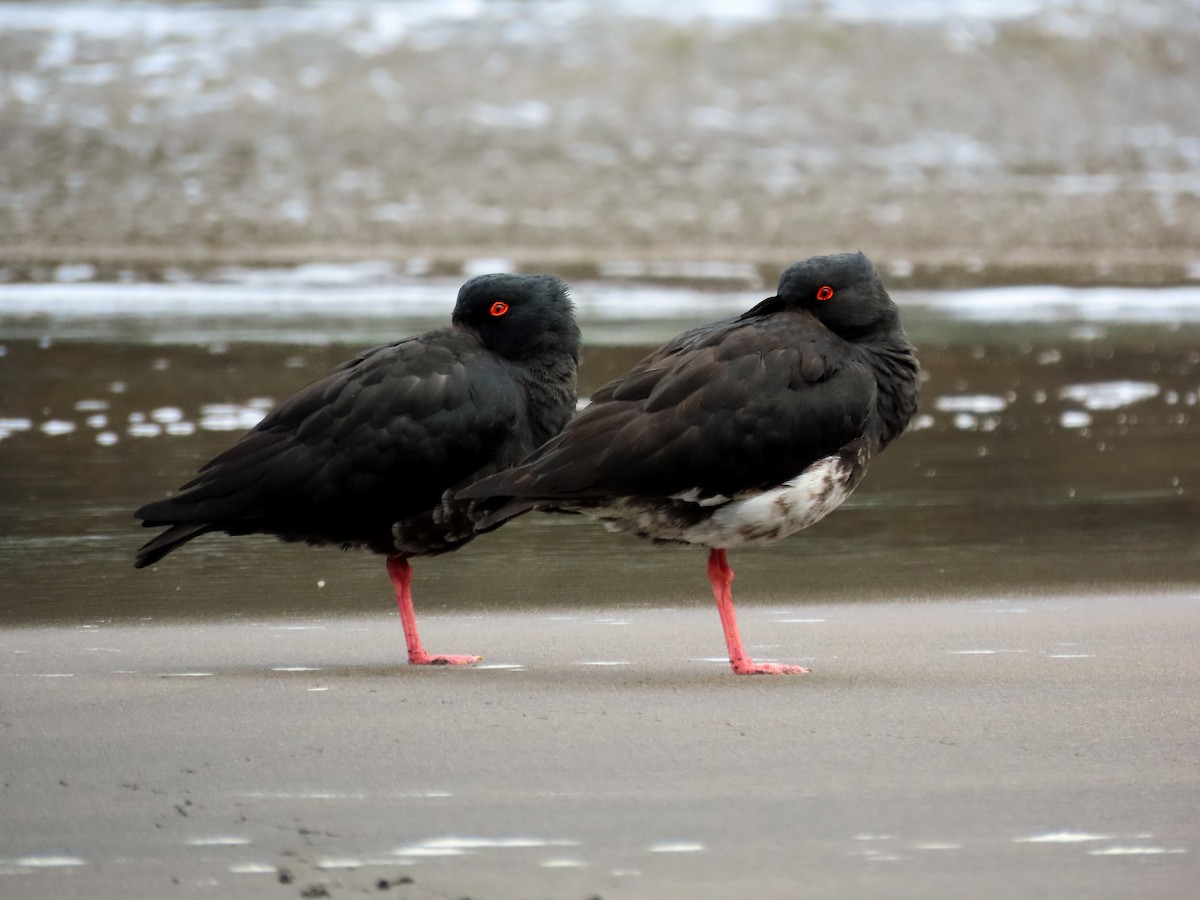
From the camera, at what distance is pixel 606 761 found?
14.1ft

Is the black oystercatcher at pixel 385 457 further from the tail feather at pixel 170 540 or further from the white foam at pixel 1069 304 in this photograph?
the white foam at pixel 1069 304

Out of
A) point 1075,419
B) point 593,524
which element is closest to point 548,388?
point 593,524

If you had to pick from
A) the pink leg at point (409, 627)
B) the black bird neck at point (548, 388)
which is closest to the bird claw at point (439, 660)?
the pink leg at point (409, 627)

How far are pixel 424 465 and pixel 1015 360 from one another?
8.01m

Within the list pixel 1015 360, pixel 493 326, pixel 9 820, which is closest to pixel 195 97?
pixel 1015 360

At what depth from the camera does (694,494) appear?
535 centimetres

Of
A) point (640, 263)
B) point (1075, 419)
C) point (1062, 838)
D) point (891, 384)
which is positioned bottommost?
point (1062, 838)

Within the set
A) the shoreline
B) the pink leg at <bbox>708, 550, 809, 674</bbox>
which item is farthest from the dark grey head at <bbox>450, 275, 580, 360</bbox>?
the shoreline

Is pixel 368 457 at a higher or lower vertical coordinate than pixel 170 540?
higher

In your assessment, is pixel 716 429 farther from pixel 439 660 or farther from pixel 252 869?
pixel 252 869

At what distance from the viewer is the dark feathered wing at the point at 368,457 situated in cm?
557

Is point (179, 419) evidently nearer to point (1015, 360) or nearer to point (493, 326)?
point (493, 326)

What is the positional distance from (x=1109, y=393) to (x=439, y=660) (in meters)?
6.79

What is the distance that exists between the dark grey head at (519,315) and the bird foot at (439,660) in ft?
3.30
